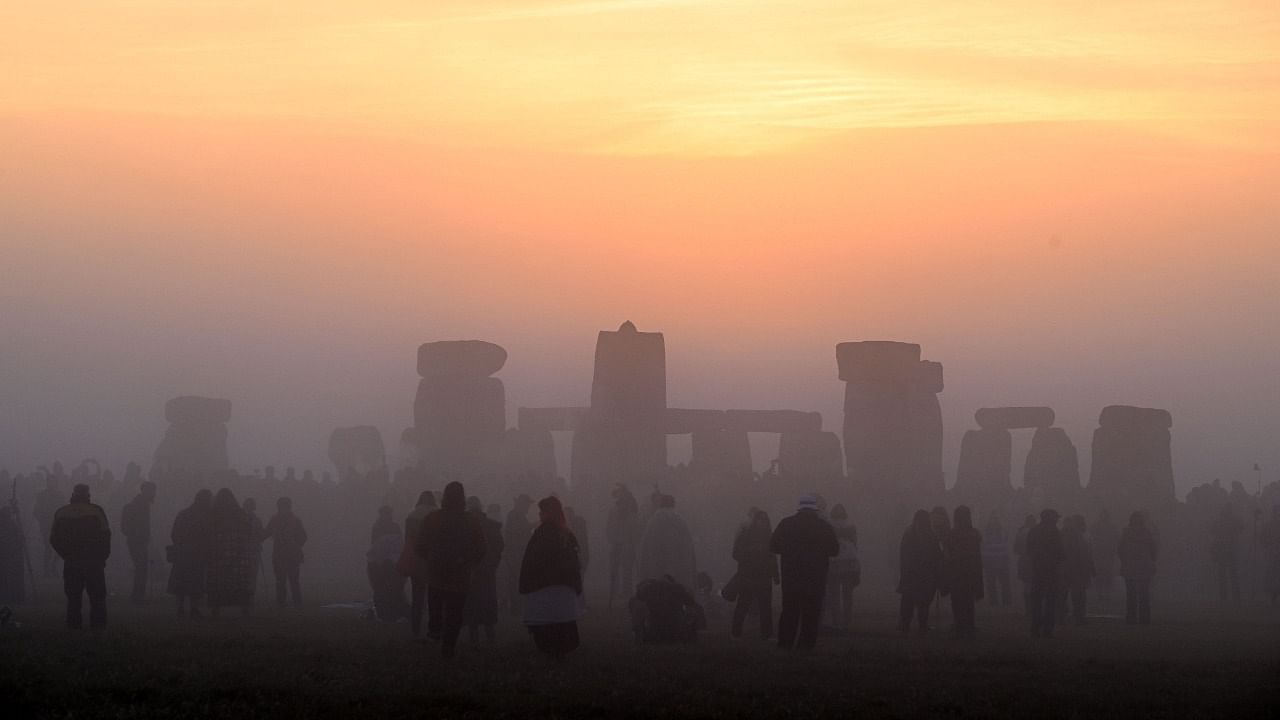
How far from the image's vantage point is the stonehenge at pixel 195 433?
63.5 metres

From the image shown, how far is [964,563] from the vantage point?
2291cm

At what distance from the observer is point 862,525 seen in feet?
137

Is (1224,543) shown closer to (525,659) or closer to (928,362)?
(525,659)

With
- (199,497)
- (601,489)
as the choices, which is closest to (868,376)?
(601,489)

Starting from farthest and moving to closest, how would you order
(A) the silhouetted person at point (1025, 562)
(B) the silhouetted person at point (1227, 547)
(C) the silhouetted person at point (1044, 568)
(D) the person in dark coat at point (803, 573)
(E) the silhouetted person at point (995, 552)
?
(B) the silhouetted person at point (1227, 547) → (E) the silhouetted person at point (995, 552) → (A) the silhouetted person at point (1025, 562) → (C) the silhouetted person at point (1044, 568) → (D) the person in dark coat at point (803, 573)

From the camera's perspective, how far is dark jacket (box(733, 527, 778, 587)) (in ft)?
70.0

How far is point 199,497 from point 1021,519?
22.7 m

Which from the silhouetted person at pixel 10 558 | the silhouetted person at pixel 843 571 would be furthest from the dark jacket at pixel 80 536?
the silhouetted person at pixel 843 571

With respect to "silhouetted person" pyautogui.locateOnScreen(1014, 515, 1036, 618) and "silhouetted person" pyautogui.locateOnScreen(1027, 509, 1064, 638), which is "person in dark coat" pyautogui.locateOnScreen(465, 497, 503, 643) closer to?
"silhouetted person" pyautogui.locateOnScreen(1027, 509, 1064, 638)

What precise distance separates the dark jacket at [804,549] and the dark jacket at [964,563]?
13.2ft

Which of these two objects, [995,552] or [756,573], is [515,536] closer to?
[756,573]

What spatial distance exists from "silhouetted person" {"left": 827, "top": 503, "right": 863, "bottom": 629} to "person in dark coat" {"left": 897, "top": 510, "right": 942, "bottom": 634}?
73 cm

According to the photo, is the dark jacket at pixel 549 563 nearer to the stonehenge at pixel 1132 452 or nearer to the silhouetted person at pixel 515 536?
the silhouetted person at pixel 515 536

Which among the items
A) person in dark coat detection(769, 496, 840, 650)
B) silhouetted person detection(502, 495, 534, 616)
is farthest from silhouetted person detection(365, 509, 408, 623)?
person in dark coat detection(769, 496, 840, 650)
